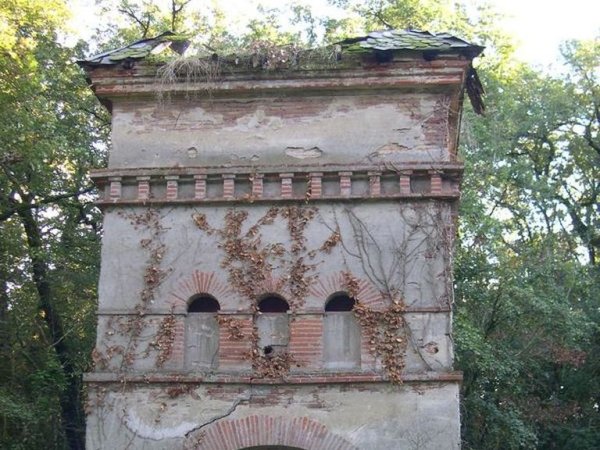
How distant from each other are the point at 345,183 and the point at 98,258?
27.6ft

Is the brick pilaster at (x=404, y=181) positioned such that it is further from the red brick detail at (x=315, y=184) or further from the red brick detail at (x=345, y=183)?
the red brick detail at (x=315, y=184)

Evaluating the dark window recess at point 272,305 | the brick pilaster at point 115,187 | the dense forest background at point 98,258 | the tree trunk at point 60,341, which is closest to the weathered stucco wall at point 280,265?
the brick pilaster at point 115,187

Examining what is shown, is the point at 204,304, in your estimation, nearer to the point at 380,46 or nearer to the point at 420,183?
the point at 420,183

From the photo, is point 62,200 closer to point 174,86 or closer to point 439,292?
point 174,86

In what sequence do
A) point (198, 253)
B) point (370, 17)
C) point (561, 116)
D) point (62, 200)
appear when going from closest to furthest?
1. point (198, 253)
2. point (62, 200)
3. point (370, 17)
4. point (561, 116)

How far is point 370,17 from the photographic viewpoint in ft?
71.1

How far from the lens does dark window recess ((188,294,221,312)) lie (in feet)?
32.9

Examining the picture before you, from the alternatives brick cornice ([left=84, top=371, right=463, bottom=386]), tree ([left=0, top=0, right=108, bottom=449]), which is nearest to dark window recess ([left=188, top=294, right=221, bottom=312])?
brick cornice ([left=84, top=371, right=463, bottom=386])

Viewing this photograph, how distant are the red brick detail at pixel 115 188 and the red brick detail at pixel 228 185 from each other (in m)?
1.36

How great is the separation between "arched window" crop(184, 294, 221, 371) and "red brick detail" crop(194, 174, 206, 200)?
1261 millimetres

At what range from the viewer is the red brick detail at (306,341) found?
9.56m

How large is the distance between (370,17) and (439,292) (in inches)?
533

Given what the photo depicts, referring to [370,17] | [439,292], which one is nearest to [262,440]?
[439,292]

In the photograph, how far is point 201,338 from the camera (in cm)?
982
